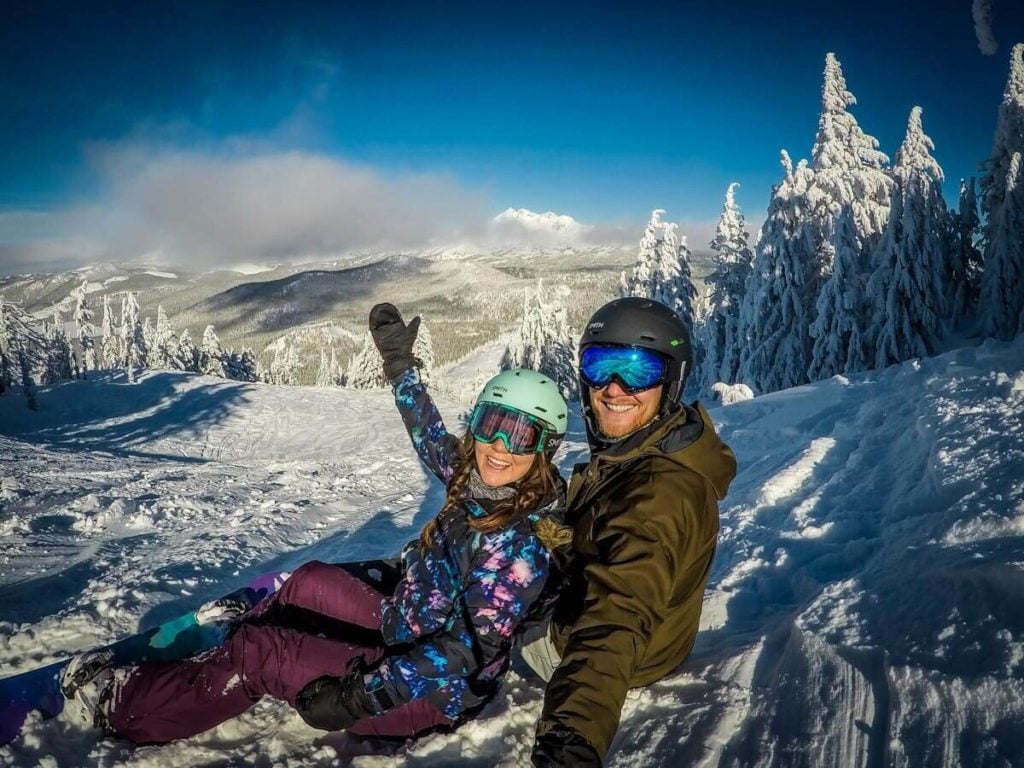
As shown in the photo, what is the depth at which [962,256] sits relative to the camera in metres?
24.2

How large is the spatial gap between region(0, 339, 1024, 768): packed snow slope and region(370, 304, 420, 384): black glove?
108 inches

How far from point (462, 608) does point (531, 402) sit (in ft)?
4.43

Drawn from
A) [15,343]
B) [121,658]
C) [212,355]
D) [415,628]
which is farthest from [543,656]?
[212,355]

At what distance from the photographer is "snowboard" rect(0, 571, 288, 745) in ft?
9.72

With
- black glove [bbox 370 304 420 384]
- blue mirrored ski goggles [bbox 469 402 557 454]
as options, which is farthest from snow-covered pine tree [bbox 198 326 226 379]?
blue mirrored ski goggles [bbox 469 402 557 454]

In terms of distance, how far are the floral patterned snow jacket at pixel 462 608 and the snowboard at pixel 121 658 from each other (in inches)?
55.2

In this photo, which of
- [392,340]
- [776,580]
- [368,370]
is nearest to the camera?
[776,580]

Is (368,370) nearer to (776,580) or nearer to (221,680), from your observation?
(776,580)

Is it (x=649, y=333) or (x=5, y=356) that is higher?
(x=5, y=356)

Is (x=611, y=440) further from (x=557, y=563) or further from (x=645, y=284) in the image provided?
(x=645, y=284)

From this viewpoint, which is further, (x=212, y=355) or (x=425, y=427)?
(x=212, y=355)

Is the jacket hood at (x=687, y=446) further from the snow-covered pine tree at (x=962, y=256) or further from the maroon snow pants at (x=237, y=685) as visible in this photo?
the snow-covered pine tree at (x=962, y=256)

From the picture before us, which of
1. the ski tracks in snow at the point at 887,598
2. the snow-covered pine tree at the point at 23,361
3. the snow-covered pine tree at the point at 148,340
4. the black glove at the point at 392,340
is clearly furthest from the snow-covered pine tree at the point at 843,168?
the snow-covered pine tree at the point at 148,340

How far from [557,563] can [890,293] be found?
23.4 m
